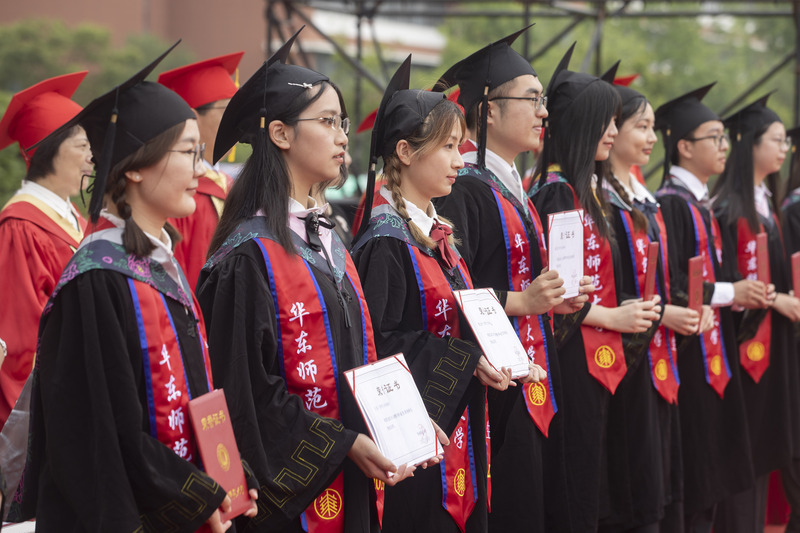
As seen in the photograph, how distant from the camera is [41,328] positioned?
2055mm

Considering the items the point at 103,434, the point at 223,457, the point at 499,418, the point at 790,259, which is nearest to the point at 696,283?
the point at 499,418

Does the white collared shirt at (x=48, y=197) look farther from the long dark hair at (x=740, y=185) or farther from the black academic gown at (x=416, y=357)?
the long dark hair at (x=740, y=185)

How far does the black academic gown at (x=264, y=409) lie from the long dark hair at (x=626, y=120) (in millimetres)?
1950

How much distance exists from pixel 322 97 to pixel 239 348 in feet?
2.39

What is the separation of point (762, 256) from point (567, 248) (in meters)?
1.86

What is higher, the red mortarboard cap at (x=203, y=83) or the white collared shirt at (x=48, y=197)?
the red mortarboard cap at (x=203, y=83)

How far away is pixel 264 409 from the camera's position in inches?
90.7

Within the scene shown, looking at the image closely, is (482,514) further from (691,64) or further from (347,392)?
(691,64)

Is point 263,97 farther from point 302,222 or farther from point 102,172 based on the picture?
point 102,172

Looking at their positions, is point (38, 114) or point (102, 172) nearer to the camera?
point (102, 172)

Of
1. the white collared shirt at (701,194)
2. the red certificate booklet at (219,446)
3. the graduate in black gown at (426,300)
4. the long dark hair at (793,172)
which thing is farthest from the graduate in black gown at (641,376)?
the red certificate booklet at (219,446)

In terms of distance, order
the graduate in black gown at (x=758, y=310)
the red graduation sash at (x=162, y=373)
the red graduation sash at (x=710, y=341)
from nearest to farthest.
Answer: the red graduation sash at (x=162, y=373) → the red graduation sash at (x=710, y=341) → the graduate in black gown at (x=758, y=310)

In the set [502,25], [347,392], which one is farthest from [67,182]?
[502,25]

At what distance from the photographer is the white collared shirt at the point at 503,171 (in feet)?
11.1
